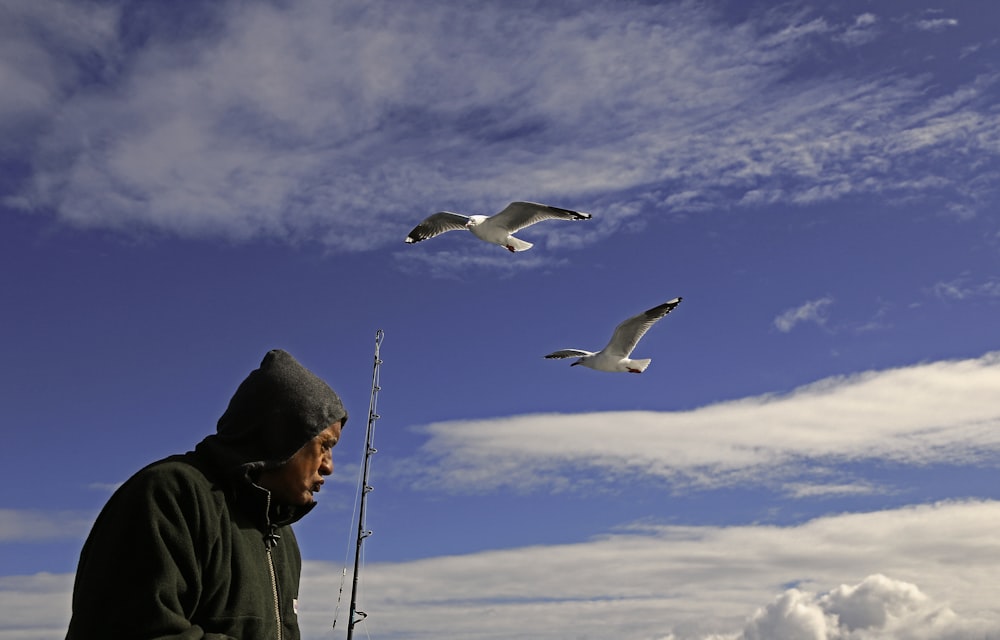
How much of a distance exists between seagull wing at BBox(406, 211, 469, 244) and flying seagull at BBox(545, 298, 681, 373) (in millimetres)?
3797

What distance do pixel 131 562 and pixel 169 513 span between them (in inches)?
7.6

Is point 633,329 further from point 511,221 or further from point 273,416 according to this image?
point 273,416

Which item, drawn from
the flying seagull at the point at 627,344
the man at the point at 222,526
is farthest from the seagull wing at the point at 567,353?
the man at the point at 222,526

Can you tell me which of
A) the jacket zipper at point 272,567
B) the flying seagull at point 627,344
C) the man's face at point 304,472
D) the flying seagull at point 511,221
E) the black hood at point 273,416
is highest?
the flying seagull at point 511,221

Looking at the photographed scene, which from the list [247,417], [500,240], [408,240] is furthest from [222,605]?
[408,240]

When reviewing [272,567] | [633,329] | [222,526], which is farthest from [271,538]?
[633,329]

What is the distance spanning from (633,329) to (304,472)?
17783mm

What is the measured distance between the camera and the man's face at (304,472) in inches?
148

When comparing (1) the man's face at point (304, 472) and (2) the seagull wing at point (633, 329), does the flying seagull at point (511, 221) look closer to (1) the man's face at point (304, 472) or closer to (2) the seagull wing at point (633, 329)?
(2) the seagull wing at point (633, 329)

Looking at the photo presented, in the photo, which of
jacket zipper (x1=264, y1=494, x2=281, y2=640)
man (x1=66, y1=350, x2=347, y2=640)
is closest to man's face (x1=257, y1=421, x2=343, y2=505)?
man (x1=66, y1=350, x2=347, y2=640)

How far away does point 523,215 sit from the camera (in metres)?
19.9

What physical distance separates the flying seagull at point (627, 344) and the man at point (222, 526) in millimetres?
17291

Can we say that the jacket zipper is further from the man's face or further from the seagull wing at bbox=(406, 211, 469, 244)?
the seagull wing at bbox=(406, 211, 469, 244)

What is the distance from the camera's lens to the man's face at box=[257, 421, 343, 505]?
377cm
